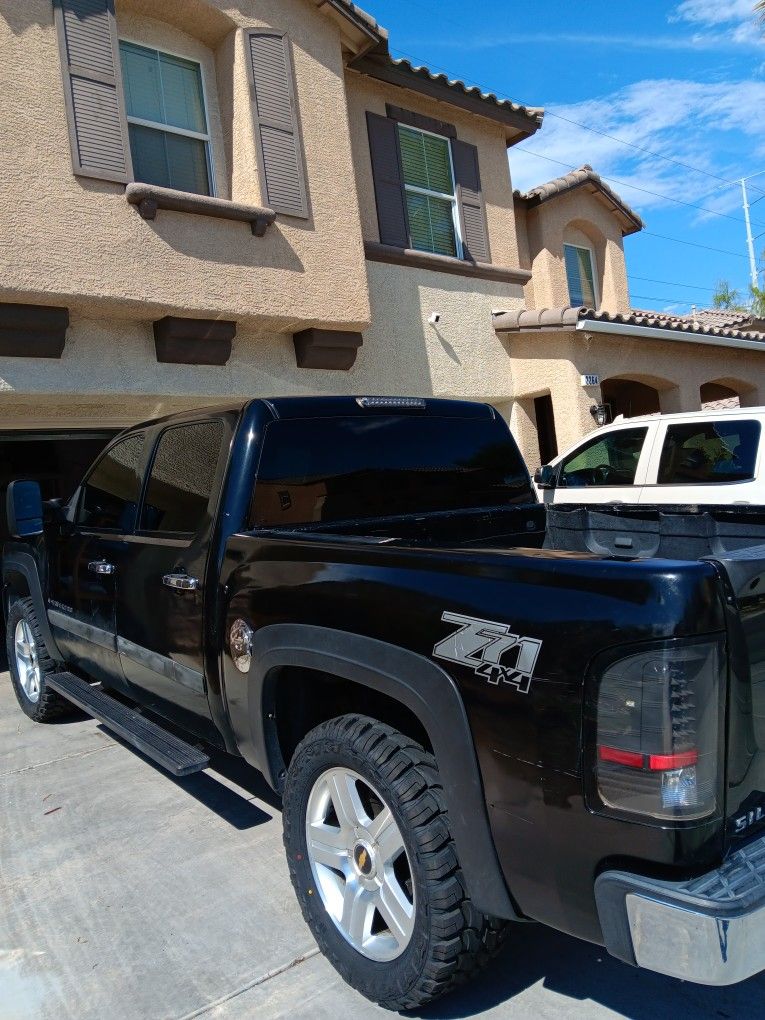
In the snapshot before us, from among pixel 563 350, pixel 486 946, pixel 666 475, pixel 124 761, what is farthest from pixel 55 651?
pixel 563 350

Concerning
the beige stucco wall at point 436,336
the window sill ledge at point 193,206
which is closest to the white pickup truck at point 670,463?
the beige stucco wall at point 436,336

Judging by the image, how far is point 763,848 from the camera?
190 centimetres

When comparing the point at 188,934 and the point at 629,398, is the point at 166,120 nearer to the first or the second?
the point at 188,934

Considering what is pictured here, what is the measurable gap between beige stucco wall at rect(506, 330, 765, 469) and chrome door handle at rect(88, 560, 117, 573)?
800 cm

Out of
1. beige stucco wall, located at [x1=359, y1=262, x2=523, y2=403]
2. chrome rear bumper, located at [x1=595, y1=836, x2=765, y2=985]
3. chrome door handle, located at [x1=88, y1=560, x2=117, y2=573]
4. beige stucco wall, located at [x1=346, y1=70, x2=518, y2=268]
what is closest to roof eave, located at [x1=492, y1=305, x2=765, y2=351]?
beige stucco wall, located at [x1=359, y1=262, x2=523, y2=403]

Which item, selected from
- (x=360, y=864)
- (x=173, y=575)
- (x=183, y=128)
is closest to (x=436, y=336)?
(x=183, y=128)

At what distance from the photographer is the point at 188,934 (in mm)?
2936

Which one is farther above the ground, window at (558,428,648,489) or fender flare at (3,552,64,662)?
window at (558,428,648,489)

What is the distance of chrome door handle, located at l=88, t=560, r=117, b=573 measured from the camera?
3.96 metres

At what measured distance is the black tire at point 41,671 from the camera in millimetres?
5137

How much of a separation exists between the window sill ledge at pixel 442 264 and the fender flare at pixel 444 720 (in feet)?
26.5

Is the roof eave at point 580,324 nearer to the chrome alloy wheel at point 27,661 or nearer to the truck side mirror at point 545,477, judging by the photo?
the truck side mirror at point 545,477

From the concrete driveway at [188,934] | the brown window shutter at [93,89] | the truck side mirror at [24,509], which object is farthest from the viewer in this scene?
the brown window shutter at [93,89]

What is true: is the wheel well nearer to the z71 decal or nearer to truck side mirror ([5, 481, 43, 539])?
the z71 decal
